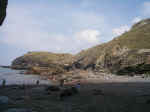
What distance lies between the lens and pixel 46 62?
405ft

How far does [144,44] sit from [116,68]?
53.7ft

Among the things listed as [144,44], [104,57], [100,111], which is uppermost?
[144,44]

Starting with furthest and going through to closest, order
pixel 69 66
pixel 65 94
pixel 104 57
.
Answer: pixel 69 66, pixel 104 57, pixel 65 94

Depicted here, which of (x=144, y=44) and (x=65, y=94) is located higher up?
(x=144, y=44)

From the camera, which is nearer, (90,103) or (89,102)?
(90,103)

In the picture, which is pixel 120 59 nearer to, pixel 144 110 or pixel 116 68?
pixel 116 68

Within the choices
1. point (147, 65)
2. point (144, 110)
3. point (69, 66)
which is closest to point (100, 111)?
point (144, 110)

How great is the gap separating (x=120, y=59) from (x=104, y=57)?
38.6 ft

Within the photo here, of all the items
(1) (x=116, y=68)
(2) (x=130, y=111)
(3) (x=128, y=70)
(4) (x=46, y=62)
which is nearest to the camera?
(2) (x=130, y=111)

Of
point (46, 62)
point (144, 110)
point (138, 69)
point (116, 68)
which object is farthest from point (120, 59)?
point (46, 62)

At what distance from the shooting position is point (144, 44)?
59.5 metres

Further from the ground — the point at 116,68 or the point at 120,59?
the point at 120,59

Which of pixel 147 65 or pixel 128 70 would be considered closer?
pixel 147 65

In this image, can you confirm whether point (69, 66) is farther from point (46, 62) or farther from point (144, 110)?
point (144, 110)
